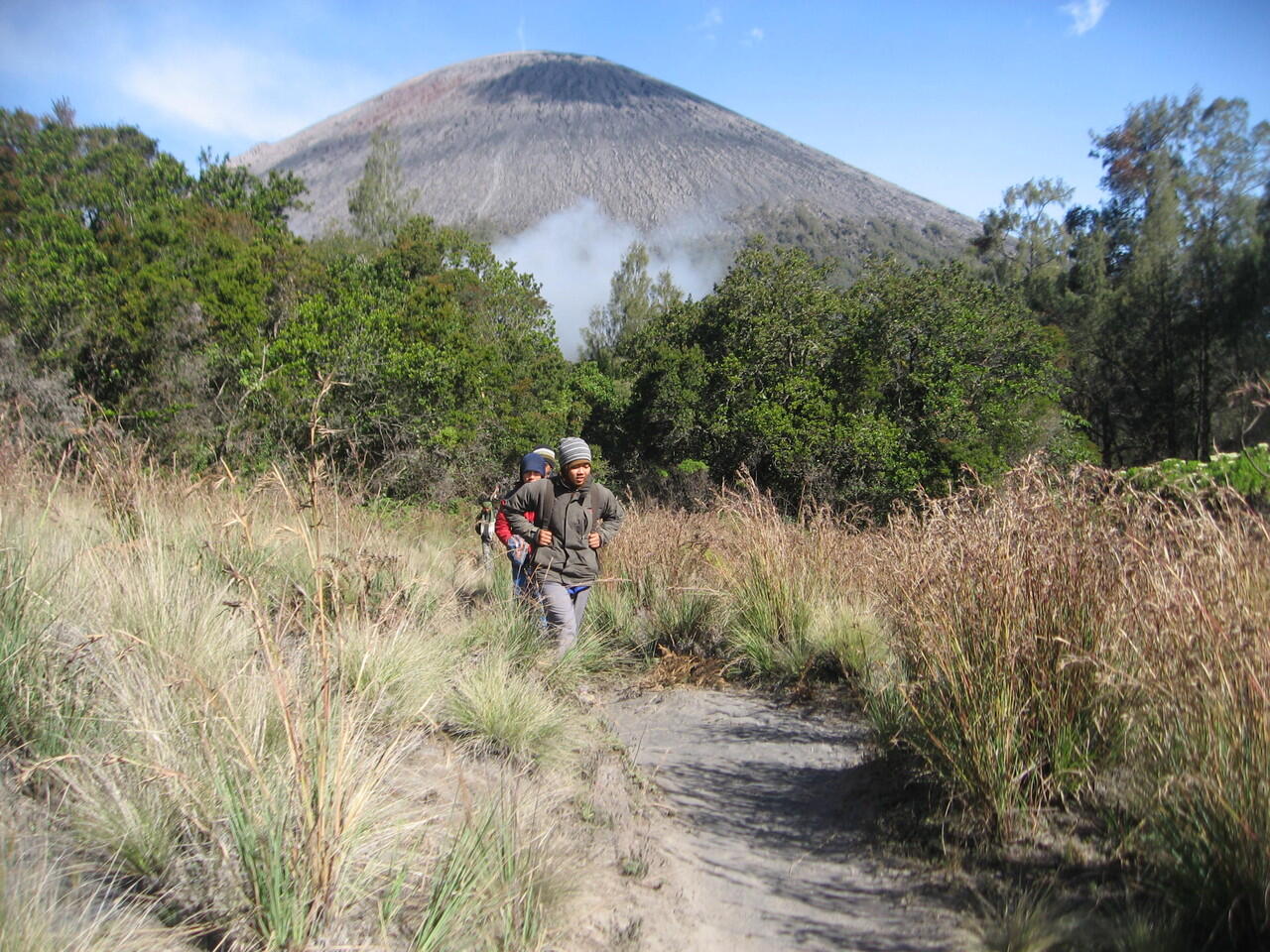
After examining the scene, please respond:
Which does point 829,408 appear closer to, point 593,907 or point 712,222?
point 593,907

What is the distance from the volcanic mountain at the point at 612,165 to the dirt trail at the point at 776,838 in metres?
113

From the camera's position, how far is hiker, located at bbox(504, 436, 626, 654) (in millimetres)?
5348

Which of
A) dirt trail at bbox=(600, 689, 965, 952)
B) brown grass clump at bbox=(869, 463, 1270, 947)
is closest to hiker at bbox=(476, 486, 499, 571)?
dirt trail at bbox=(600, 689, 965, 952)

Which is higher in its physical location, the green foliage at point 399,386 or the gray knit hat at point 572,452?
the green foliage at point 399,386

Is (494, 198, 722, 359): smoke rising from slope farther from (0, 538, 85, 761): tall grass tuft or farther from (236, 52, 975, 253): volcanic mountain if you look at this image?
(0, 538, 85, 761): tall grass tuft

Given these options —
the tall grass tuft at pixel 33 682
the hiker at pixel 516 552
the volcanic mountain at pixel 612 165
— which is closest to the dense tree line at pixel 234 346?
the hiker at pixel 516 552

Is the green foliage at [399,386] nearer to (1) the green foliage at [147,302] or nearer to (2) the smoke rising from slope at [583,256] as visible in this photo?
(1) the green foliage at [147,302]

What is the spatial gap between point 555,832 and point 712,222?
133 metres

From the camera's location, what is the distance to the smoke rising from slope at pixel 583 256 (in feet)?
408

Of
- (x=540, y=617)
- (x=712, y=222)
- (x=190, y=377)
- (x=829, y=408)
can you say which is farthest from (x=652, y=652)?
(x=712, y=222)

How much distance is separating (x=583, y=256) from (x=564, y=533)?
468 feet

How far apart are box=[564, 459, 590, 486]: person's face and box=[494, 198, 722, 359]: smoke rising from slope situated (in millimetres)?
109582

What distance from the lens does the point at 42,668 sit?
3043 millimetres

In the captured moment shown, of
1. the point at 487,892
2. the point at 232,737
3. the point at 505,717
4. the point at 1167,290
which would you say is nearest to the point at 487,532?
the point at 505,717
